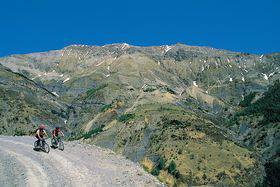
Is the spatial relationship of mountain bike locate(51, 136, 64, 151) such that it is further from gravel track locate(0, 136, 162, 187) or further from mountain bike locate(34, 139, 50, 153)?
mountain bike locate(34, 139, 50, 153)

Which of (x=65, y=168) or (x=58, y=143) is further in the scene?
(x=58, y=143)

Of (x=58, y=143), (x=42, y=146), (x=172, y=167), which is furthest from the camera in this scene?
(x=172, y=167)

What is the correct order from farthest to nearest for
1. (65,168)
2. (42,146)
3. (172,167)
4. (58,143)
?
(172,167) < (58,143) < (42,146) < (65,168)

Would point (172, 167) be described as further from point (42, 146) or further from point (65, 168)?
point (65, 168)

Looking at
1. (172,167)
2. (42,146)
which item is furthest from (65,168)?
(172,167)

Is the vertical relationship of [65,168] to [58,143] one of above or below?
below

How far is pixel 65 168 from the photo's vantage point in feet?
120

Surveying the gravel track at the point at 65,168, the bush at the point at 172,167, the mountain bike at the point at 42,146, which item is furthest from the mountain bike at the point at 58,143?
the bush at the point at 172,167

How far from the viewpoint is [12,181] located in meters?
32.7

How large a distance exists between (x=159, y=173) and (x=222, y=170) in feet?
75.7

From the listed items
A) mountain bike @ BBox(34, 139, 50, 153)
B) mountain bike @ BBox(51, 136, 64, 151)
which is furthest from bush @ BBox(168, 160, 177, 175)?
mountain bike @ BBox(34, 139, 50, 153)

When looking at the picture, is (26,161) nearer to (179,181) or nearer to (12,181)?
(12,181)

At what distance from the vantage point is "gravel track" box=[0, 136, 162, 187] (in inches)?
1316

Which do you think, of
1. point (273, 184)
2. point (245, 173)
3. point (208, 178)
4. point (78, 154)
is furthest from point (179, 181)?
point (78, 154)
